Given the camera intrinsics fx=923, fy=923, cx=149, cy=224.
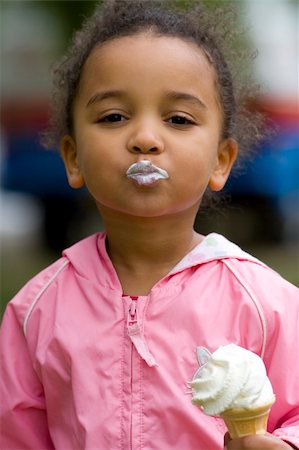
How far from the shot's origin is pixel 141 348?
2734 mm

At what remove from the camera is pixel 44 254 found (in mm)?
12469

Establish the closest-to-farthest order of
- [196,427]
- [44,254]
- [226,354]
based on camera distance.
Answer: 1. [226,354]
2. [196,427]
3. [44,254]

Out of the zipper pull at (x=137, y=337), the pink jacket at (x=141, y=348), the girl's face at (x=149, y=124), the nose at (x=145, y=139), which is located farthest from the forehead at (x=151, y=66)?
the zipper pull at (x=137, y=337)

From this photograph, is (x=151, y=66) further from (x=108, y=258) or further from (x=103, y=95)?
(x=108, y=258)

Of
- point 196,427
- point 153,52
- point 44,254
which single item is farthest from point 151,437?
point 44,254

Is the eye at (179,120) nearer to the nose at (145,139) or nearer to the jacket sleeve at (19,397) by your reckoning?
the nose at (145,139)

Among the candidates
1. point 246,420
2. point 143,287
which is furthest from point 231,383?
point 143,287

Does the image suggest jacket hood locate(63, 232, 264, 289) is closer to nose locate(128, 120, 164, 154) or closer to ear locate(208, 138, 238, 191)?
ear locate(208, 138, 238, 191)

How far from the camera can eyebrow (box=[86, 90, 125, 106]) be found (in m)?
2.85

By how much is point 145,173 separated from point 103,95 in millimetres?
334

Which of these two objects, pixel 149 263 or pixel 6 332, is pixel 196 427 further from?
pixel 6 332

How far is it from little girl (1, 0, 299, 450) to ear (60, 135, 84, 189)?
11 millimetres

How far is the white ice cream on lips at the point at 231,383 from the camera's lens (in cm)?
234

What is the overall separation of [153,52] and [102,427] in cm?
115
